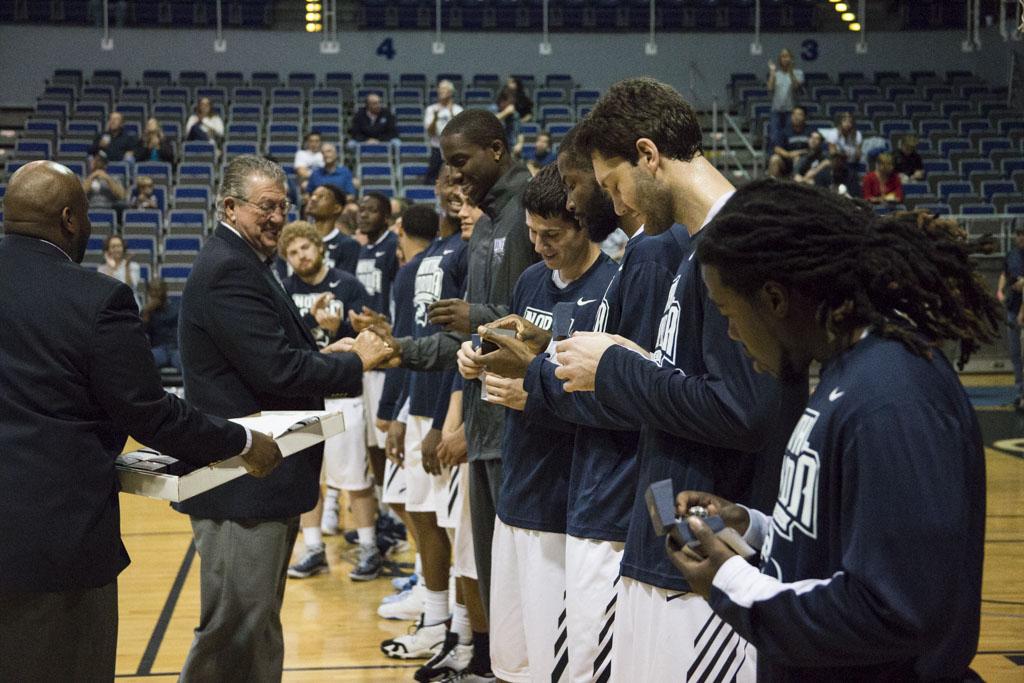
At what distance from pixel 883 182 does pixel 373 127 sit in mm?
7246

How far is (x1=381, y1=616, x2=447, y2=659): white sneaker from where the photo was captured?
4.53 meters

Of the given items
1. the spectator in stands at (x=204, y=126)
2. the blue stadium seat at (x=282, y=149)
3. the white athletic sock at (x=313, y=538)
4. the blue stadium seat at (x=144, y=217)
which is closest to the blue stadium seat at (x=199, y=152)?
the spectator in stands at (x=204, y=126)

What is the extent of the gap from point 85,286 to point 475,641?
2.20 metres

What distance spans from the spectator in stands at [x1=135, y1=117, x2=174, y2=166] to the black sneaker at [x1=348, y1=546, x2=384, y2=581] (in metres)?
11.0

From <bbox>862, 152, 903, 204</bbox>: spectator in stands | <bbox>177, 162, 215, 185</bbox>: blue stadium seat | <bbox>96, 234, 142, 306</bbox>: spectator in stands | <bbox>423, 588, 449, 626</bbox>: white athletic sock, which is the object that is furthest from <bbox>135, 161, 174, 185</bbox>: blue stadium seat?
<bbox>423, 588, 449, 626</bbox>: white athletic sock

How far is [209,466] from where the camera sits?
9.05 feet

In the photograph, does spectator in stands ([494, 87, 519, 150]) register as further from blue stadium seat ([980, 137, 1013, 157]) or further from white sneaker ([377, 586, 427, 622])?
white sneaker ([377, 586, 427, 622])

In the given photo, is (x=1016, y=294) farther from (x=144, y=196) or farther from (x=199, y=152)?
(x=199, y=152)

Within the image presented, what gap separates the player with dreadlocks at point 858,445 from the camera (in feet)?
4.37

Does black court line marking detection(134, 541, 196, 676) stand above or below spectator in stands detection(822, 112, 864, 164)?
below

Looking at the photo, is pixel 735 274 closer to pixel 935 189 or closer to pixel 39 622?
pixel 39 622

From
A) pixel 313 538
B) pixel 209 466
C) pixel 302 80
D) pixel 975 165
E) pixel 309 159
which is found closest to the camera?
→ pixel 209 466

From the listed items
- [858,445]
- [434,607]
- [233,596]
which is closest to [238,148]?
[434,607]

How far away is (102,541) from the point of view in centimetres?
254
